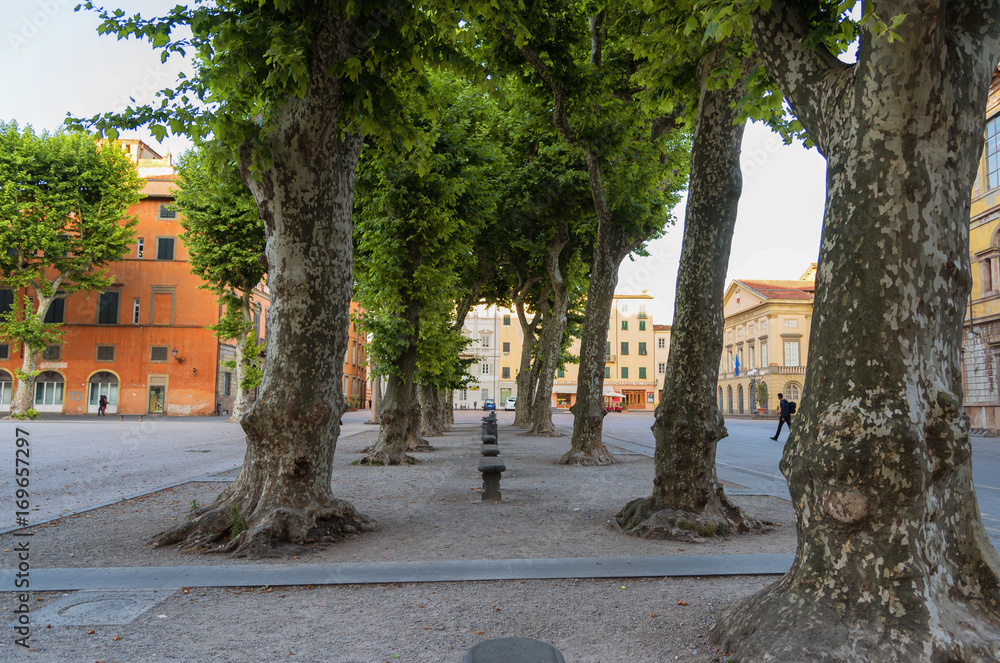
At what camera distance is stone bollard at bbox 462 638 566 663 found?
221 centimetres

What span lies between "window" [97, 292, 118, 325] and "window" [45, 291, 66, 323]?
2.15 m

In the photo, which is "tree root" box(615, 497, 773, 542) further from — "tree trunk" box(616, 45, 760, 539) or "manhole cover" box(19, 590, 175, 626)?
"manhole cover" box(19, 590, 175, 626)

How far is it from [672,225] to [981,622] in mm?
19580

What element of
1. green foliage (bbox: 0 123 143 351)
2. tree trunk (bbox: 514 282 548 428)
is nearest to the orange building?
green foliage (bbox: 0 123 143 351)

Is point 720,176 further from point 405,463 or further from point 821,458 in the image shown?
point 405,463

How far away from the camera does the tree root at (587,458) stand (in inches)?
569

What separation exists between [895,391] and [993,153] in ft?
111

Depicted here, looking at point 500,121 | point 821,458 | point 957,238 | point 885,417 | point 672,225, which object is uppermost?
point 500,121

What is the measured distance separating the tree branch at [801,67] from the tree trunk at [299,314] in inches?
166

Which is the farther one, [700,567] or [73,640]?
[700,567]

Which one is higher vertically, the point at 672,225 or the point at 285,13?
the point at 672,225

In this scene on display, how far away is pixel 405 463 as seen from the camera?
14523 millimetres

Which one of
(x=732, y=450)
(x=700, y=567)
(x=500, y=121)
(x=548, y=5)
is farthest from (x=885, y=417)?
(x=500, y=121)

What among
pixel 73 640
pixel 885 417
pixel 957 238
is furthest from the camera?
pixel 73 640
